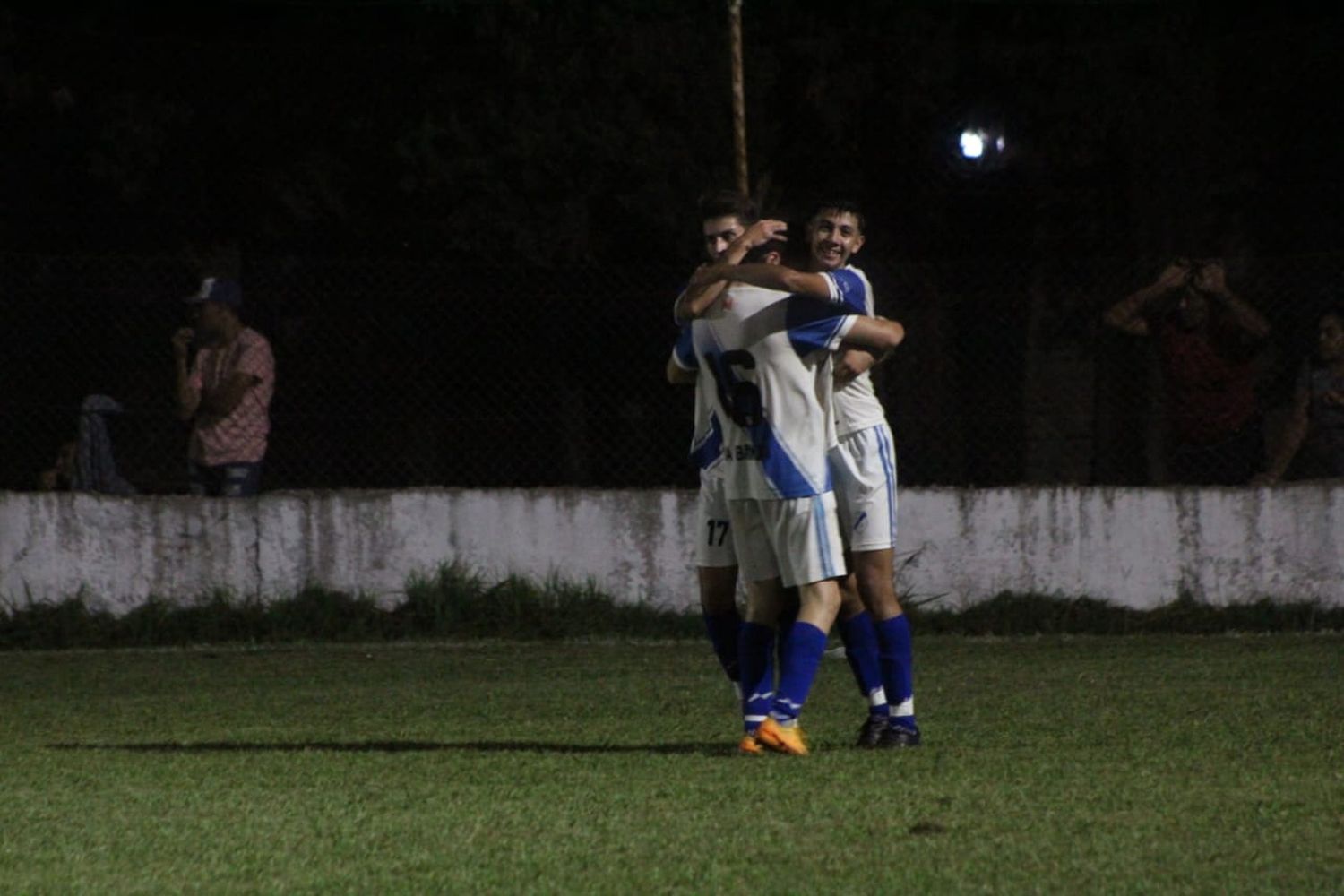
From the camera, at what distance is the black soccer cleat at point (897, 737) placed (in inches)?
292

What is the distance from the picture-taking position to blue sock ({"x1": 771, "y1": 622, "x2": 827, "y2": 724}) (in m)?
7.23

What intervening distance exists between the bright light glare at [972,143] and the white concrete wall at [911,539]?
3583mm

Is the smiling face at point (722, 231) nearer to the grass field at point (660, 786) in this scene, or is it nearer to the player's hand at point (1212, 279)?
the grass field at point (660, 786)

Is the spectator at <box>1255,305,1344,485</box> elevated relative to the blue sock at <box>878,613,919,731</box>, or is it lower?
elevated

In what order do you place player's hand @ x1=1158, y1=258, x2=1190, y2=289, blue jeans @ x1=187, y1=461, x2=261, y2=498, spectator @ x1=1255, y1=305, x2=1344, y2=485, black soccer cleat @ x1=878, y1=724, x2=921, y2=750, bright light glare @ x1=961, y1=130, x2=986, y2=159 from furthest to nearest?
bright light glare @ x1=961, y1=130, x2=986, y2=159 < player's hand @ x1=1158, y1=258, x2=1190, y2=289 < blue jeans @ x1=187, y1=461, x2=261, y2=498 < spectator @ x1=1255, y1=305, x2=1344, y2=485 < black soccer cleat @ x1=878, y1=724, x2=921, y2=750

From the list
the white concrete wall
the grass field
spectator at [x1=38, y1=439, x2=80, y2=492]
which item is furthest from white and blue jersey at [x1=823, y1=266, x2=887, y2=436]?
spectator at [x1=38, y1=439, x2=80, y2=492]

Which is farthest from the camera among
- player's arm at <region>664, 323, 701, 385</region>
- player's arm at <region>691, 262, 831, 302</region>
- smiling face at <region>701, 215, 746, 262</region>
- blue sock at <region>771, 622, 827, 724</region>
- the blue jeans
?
the blue jeans

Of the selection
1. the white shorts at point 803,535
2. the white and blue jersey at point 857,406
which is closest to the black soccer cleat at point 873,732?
the white shorts at point 803,535

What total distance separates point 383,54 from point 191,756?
9912 mm

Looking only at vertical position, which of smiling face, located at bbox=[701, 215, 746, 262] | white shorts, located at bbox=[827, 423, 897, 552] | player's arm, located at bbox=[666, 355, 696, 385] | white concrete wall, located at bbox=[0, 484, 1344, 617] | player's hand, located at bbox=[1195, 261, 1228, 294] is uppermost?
player's hand, located at bbox=[1195, 261, 1228, 294]

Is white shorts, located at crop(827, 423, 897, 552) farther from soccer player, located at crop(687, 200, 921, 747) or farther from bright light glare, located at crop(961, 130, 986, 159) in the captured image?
bright light glare, located at crop(961, 130, 986, 159)

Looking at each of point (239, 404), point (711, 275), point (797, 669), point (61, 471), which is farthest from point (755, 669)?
point (61, 471)

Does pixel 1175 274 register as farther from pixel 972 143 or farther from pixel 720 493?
pixel 720 493

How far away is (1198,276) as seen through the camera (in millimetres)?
12992
